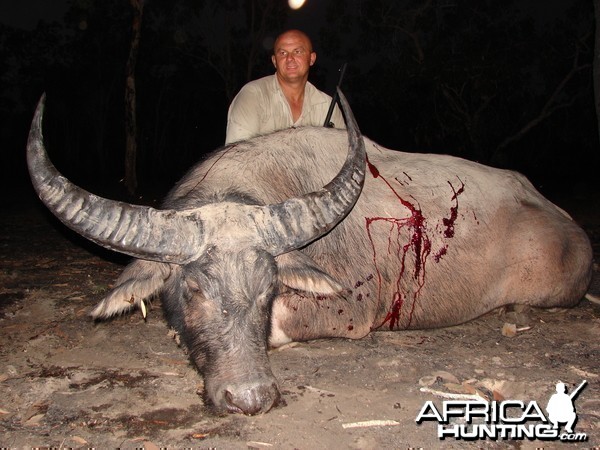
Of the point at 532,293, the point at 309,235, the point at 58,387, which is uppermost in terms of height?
the point at 309,235

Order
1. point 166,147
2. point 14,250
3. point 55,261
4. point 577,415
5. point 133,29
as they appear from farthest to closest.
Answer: point 166,147
point 133,29
point 14,250
point 55,261
point 577,415

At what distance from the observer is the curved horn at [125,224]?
360 cm

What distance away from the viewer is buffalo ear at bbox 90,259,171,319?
400cm

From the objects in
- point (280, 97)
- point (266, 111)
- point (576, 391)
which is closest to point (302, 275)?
point (576, 391)

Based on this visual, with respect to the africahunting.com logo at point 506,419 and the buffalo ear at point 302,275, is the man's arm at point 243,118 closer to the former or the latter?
the buffalo ear at point 302,275

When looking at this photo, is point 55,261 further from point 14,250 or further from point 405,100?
point 405,100

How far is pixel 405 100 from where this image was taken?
3039 cm

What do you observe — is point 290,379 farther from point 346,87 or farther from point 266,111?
point 346,87

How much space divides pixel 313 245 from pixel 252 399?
1880mm

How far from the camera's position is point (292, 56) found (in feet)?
21.0

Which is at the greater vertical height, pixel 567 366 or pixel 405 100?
pixel 405 100

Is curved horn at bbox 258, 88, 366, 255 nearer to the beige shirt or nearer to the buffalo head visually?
the buffalo head

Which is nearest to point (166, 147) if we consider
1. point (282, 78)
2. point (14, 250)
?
point (14, 250)

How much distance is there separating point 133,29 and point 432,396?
19140 millimetres
